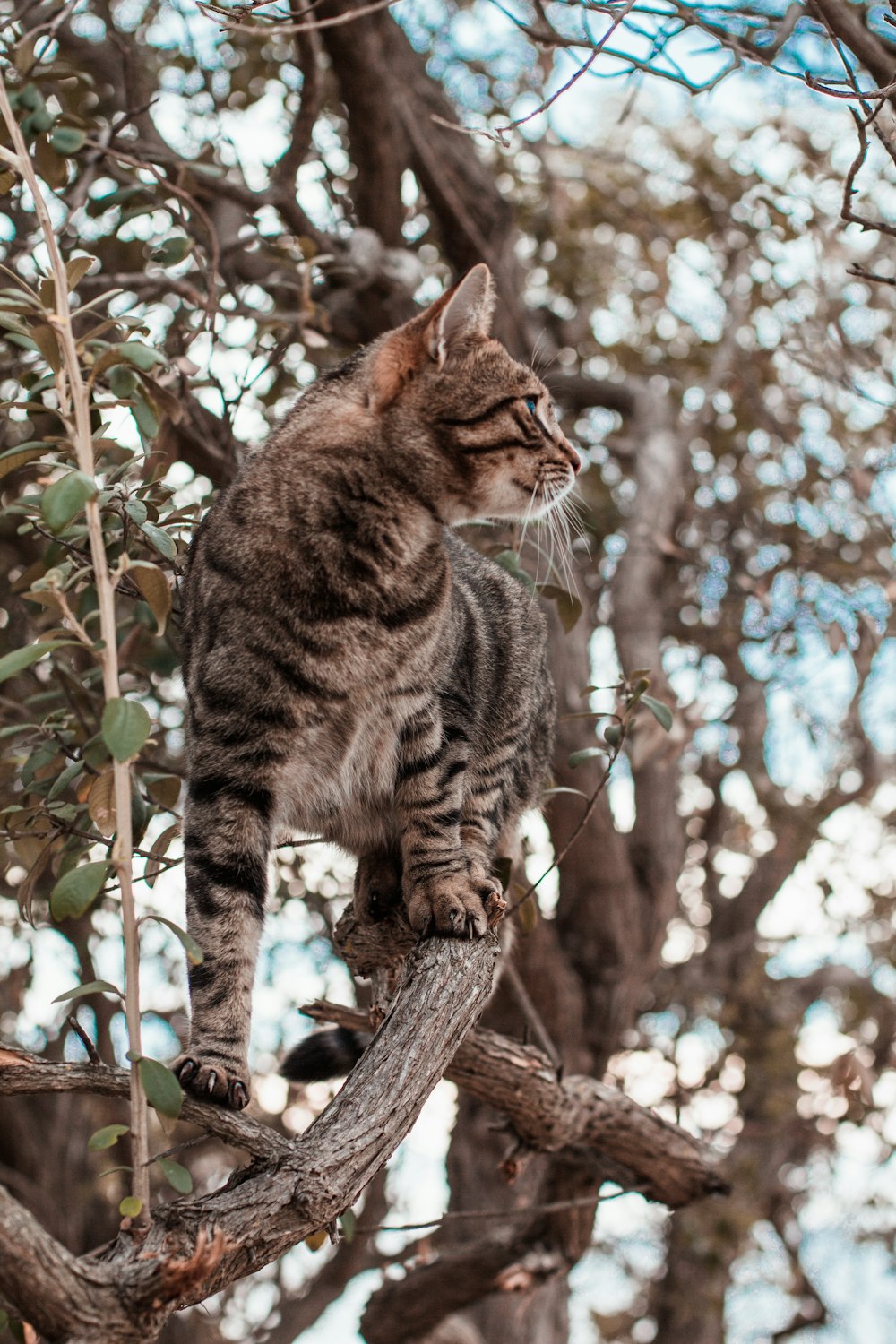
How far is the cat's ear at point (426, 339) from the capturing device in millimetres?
2758

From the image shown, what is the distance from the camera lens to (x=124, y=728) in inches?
64.9

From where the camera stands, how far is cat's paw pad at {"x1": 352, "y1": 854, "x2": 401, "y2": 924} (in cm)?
300

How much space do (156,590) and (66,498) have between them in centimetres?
26

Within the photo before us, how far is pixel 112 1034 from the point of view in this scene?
615 cm

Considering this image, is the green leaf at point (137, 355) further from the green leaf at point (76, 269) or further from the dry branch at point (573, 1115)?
the dry branch at point (573, 1115)

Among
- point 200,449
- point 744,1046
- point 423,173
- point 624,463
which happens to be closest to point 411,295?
point 423,173

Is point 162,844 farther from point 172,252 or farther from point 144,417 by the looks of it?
point 172,252

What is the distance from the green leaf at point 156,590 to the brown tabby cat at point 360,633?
64cm

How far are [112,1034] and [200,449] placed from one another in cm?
322

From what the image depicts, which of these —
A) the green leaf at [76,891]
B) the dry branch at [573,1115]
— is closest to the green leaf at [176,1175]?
the green leaf at [76,891]

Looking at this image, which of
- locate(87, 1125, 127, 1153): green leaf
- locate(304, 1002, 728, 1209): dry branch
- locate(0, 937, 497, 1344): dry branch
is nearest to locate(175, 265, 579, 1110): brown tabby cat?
locate(0, 937, 497, 1344): dry branch

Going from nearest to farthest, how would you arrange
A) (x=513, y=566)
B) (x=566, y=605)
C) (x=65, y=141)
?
(x=65, y=141) < (x=513, y=566) < (x=566, y=605)

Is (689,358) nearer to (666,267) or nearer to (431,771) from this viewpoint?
(666,267)

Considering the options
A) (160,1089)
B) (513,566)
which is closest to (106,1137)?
(160,1089)
